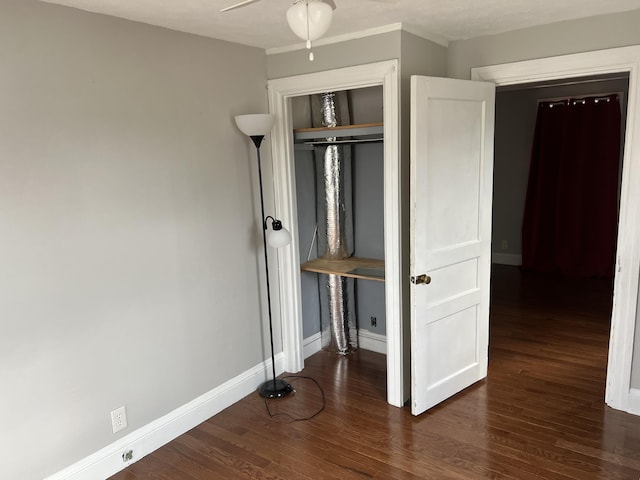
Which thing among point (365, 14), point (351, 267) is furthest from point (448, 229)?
point (365, 14)

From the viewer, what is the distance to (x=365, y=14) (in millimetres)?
2453

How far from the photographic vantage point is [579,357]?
3.76 metres

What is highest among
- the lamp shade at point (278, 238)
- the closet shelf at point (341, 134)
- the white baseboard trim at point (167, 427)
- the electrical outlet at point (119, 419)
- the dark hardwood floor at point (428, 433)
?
the closet shelf at point (341, 134)

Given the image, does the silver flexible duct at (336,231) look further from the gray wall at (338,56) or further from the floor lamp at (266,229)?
the floor lamp at (266,229)

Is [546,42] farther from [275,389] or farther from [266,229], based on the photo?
[275,389]

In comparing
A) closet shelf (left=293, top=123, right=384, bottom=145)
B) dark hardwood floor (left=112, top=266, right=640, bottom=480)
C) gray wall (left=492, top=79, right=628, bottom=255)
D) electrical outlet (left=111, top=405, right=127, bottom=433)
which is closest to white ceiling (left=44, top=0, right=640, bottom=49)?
closet shelf (left=293, top=123, right=384, bottom=145)

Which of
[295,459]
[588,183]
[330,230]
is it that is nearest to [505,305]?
[588,183]

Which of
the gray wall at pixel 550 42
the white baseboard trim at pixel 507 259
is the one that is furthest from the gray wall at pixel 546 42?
the white baseboard trim at pixel 507 259

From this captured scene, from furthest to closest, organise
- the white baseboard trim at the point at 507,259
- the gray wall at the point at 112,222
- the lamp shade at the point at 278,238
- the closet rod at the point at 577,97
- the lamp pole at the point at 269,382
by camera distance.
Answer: the white baseboard trim at the point at 507,259
the closet rod at the point at 577,97
the lamp pole at the point at 269,382
the lamp shade at the point at 278,238
the gray wall at the point at 112,222

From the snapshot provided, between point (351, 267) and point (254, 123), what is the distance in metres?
1.28

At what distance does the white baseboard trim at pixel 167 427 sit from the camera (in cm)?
245

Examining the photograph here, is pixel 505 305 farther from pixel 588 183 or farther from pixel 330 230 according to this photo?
pixel 330 230

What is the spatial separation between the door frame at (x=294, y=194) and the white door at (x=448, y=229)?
0.14m

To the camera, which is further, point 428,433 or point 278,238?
point 278,238
